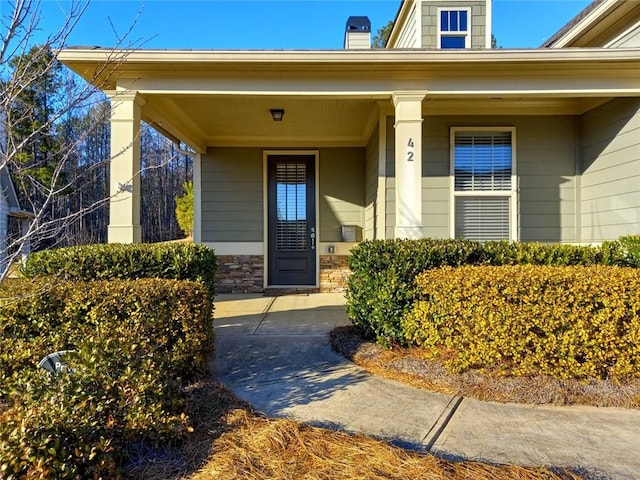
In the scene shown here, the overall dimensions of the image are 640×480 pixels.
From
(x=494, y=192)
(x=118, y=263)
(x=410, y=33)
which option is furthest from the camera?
(x=410, y=33)

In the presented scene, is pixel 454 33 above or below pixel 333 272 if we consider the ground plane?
above

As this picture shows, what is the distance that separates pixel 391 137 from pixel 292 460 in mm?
4095

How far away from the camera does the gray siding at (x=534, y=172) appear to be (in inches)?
202

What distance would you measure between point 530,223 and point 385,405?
12.7 feet

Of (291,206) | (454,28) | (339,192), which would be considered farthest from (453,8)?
(291,206)

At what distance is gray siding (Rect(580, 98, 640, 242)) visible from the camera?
4.42m

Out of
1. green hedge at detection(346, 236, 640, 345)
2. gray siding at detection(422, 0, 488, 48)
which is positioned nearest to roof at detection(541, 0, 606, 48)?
gray siding at detection(422, 0, 488, 48)

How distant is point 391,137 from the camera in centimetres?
500

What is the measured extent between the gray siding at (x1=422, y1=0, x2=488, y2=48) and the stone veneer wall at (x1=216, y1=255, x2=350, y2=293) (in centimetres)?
397

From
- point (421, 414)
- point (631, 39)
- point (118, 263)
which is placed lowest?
point (421, 414)

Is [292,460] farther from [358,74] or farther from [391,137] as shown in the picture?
[391,137]

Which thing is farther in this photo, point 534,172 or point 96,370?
point 534,172

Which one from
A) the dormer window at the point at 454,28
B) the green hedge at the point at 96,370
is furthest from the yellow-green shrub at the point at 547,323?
the dormer window at the point at 454,28

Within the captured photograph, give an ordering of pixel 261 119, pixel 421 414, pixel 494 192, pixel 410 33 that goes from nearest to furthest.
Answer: pixel 421 414, pixel 494 192, pixel 261 119, pixel 410 33
